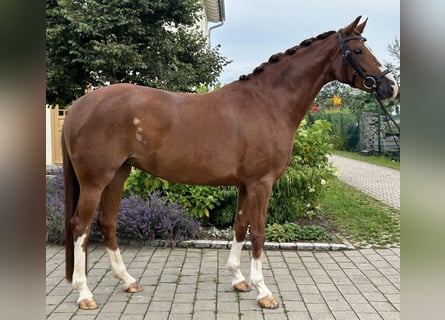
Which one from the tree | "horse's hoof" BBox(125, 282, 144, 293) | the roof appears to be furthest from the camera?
the roof

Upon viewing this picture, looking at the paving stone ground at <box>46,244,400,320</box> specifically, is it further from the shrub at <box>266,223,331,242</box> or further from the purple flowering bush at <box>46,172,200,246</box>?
the shrub at <box>266,223,331,242</box>

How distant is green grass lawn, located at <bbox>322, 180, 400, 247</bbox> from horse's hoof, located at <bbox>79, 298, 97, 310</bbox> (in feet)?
10.7

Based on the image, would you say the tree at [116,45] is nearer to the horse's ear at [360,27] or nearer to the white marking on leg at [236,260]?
the white marking on leg at [236,260]

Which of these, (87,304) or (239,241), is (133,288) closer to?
(87,304)

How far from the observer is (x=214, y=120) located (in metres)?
3.27

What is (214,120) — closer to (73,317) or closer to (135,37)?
(73,317)

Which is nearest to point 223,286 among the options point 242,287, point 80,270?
point 242,287

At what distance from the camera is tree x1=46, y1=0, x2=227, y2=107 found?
644 centimetres

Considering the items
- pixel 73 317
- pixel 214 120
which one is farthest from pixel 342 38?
pixel 73 317

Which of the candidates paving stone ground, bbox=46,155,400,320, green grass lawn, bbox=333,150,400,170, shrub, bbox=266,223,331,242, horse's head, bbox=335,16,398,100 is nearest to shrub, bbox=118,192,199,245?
paving stone ground, bbox=46,155,400,320

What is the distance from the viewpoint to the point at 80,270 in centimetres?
321

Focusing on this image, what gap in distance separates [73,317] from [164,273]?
1.12 metres

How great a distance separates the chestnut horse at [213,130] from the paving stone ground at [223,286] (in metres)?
0.21

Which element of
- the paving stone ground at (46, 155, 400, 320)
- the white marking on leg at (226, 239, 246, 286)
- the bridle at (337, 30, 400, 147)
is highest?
the bridle at (337, 30, 400, 147)
